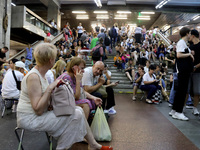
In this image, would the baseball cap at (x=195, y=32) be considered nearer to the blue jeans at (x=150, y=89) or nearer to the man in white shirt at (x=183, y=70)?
the man in white shirt at (x=183, y=70)

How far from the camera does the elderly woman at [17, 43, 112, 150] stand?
1.71 metres

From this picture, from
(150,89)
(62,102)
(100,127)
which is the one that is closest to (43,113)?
(62,102)

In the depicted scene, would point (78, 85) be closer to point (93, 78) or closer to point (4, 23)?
point (93, 78)

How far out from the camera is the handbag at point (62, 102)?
178 centimetres

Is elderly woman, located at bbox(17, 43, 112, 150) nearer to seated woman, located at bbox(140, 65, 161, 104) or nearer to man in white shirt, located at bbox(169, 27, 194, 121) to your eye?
man in white shirt, located at bbox(169, 27, 194, 121)

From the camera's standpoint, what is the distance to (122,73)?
10.4 metres

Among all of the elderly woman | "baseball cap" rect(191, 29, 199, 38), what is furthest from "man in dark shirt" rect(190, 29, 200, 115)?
the elderly woman

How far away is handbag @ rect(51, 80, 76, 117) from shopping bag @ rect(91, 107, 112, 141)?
1.00m

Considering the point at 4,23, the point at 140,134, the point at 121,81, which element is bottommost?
the point at 140,134

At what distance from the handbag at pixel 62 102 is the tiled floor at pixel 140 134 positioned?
1.05 meters

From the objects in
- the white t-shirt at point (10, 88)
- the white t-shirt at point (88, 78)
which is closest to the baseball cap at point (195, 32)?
the white t-shirt at point (88, 78)

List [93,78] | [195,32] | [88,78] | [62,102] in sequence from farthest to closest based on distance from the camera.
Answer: [195,32] → [93,78] → [88,78] → [62,102]

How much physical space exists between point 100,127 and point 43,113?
1.24 metres

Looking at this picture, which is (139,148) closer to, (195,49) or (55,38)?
(195,49)
